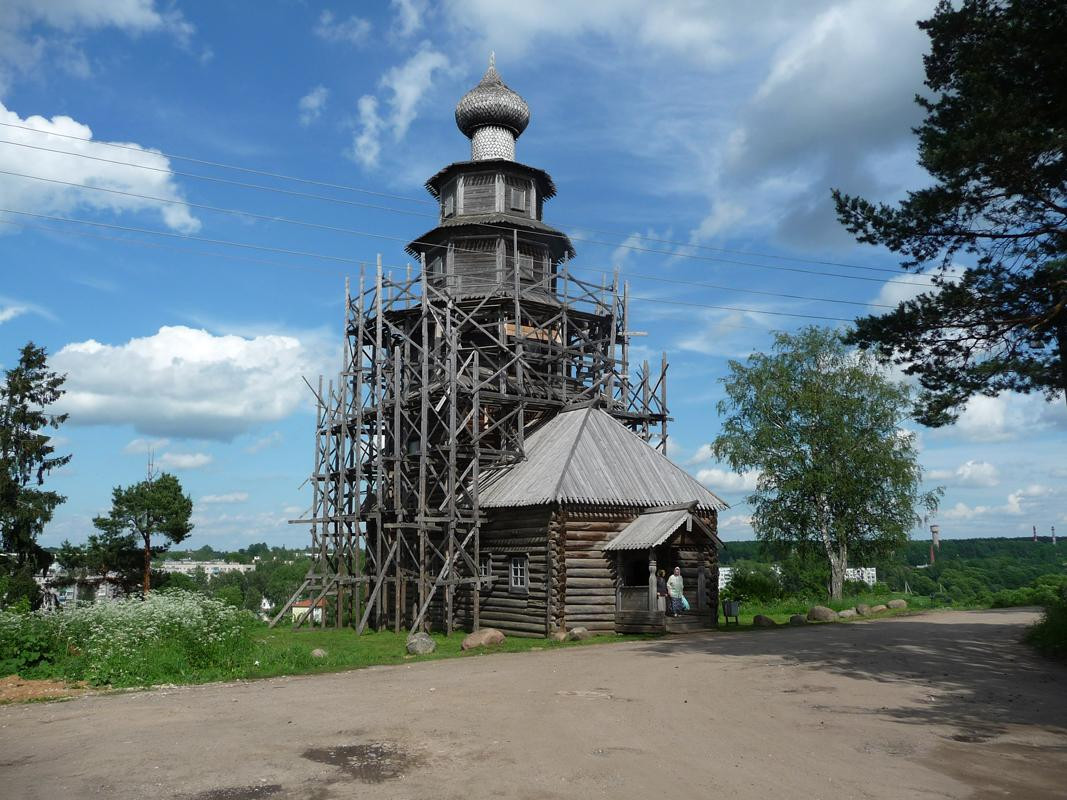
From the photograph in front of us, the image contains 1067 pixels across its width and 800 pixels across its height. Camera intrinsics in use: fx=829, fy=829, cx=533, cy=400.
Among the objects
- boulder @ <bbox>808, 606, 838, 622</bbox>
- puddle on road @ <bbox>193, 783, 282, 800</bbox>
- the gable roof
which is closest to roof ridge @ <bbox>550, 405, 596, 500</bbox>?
the gable roof

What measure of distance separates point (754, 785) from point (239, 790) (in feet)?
17.1

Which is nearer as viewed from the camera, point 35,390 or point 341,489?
point 341,489

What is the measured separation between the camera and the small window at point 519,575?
2516 cm

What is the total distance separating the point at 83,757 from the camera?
32.3 ft

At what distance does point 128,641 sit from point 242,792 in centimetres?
1002

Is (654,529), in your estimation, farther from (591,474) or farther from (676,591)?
(591,474)

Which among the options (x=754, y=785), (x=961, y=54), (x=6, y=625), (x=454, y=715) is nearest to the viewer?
(x=754, y=785)

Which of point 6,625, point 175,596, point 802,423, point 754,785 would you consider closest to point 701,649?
point 754,785

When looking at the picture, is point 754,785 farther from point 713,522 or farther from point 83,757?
point 713,522

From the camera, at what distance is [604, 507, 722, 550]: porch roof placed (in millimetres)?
23281

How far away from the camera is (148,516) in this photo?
40.8 meters

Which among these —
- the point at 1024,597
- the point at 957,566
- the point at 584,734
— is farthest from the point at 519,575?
the point at 957,566

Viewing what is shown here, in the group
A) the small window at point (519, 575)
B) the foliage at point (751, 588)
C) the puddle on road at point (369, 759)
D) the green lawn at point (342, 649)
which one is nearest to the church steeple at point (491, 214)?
the small window at point (519, 575)

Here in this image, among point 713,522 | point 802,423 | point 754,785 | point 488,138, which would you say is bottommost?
point 754,785
